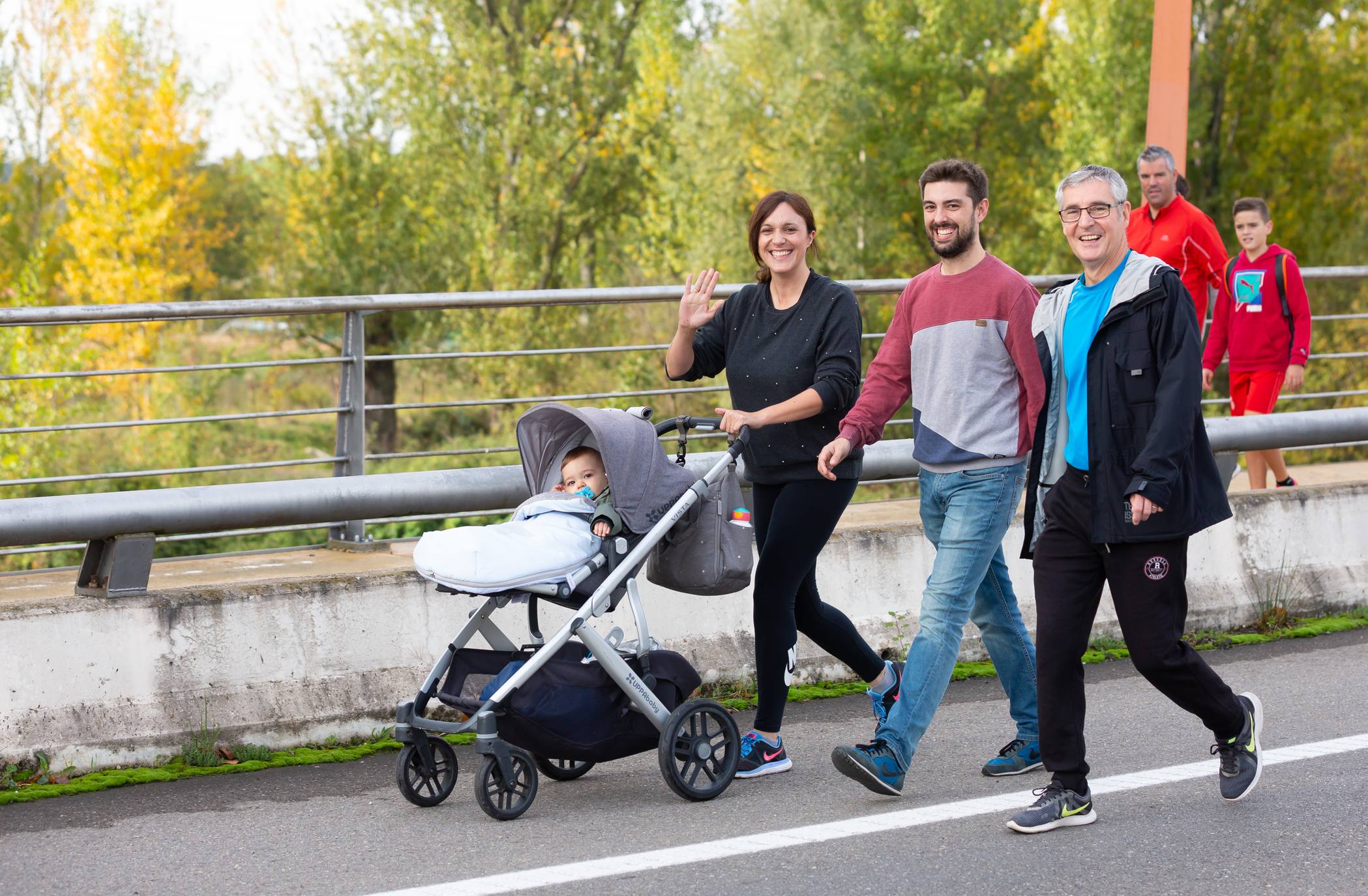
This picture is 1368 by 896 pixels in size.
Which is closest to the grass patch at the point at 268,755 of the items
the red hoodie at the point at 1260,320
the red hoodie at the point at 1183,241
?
the red hoodie at the point at 1183,241

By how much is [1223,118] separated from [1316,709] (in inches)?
1188

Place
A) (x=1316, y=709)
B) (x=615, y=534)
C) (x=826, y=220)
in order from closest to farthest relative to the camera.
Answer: (x=615, y=534), (x=1316, y=709), (x=826, y=220)

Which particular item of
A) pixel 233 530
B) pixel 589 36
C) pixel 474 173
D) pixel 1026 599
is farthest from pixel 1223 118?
pixel 233 530

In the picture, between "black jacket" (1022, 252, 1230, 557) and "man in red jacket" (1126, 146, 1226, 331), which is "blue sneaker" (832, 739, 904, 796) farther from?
"man in red jacket" (1126, 146, 1226, 331)

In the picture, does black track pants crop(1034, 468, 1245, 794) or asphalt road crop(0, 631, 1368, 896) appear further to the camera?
black track pants crop(1034, 468, 1245, 794)

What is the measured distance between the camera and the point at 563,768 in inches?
208

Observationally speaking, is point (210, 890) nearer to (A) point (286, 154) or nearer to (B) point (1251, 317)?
(B) point (1251, 317)

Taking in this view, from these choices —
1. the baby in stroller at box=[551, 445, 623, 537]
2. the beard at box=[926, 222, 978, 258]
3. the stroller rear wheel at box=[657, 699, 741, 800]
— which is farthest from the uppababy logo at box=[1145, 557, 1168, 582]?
the baby in stroller at box=[551, 445, 623, 537]

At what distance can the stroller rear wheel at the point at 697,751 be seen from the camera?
16.0 ft

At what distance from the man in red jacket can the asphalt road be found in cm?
340

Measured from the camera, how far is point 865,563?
679 centimetres

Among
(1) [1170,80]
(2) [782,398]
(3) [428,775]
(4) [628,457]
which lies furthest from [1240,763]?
(1) [1170,80]

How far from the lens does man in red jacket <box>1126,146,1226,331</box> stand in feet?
27.1

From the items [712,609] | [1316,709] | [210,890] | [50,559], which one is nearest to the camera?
[210,890]
